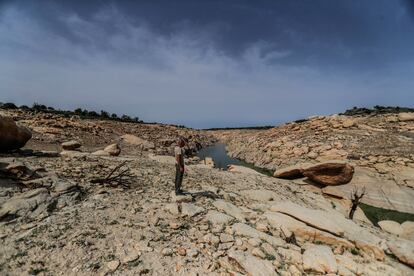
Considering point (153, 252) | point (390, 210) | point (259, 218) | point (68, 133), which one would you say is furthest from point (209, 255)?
point (68, 133)

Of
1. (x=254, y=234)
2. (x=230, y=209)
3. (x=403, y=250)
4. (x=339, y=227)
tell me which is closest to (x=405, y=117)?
(x=403, y=250)

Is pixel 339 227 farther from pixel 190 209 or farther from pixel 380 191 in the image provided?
pixel 380 191

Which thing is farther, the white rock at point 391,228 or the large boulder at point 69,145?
the large boulder at point 69,145

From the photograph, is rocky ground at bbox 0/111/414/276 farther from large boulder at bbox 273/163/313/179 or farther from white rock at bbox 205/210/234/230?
large boulder at bbox 273/163/313/179

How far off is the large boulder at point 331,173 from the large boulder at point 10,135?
69.1ft

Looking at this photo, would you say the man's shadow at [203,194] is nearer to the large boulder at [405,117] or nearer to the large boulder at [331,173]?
the large boulder at [331,173]

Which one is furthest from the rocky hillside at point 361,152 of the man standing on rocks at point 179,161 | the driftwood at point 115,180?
the driftwood at point 115,180

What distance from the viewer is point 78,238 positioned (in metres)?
6.28

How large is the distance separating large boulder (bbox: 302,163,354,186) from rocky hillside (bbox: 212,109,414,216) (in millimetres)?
582

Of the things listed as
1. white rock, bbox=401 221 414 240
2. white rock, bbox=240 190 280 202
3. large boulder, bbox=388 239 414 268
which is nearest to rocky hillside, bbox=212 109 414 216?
white rock, bbox=401 221 414 240

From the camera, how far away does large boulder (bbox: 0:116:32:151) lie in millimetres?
13602

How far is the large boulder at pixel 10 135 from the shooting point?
13602 mm

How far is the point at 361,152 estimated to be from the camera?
86.4 feet

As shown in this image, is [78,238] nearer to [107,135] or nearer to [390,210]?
[390,210]
